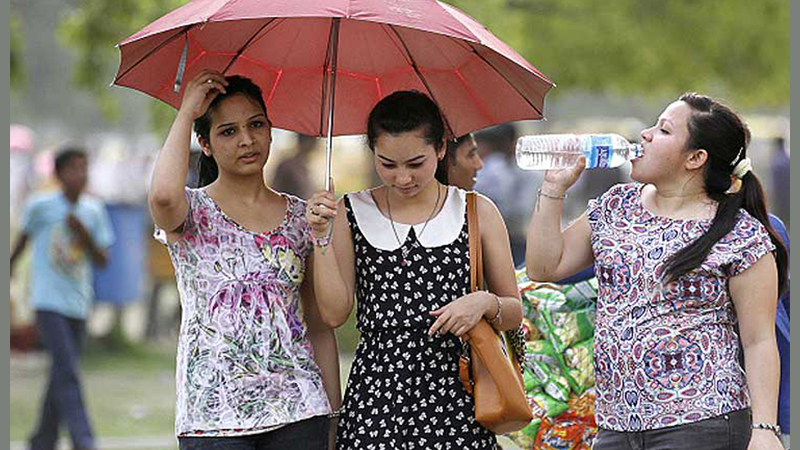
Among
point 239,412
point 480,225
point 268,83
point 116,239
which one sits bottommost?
point 239,412

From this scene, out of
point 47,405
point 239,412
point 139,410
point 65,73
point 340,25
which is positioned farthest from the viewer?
point 65,73

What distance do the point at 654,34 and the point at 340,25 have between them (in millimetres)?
12708

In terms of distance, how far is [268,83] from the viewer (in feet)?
16.7

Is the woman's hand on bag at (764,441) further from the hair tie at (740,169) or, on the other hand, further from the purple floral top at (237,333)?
the purple floral top at (237,333)

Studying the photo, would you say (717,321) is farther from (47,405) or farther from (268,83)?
(47,405)

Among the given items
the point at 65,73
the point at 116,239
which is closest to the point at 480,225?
the point at 116,239

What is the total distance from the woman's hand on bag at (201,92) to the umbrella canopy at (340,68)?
6.3 inches

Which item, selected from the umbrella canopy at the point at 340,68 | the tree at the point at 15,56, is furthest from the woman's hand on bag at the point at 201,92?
the tree at the point at 15,56

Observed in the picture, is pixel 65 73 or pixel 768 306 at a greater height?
pixel 65 73

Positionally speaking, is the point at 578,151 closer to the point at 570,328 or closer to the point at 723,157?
the point at 723,157

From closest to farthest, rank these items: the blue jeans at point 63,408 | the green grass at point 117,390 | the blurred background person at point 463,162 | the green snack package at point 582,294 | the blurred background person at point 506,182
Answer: the green snack package at point 582,294, the blurred background person at point 463,162, the blue jeans at point 63,408, the blurred background person at point 506,182, the green grass at point 117,390

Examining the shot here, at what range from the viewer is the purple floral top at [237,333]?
440 cm

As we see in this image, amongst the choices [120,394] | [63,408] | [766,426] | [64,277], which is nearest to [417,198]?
[766,426]

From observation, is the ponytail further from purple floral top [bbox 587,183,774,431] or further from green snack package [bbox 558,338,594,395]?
green snack package [bbox 558,338,594,395]
